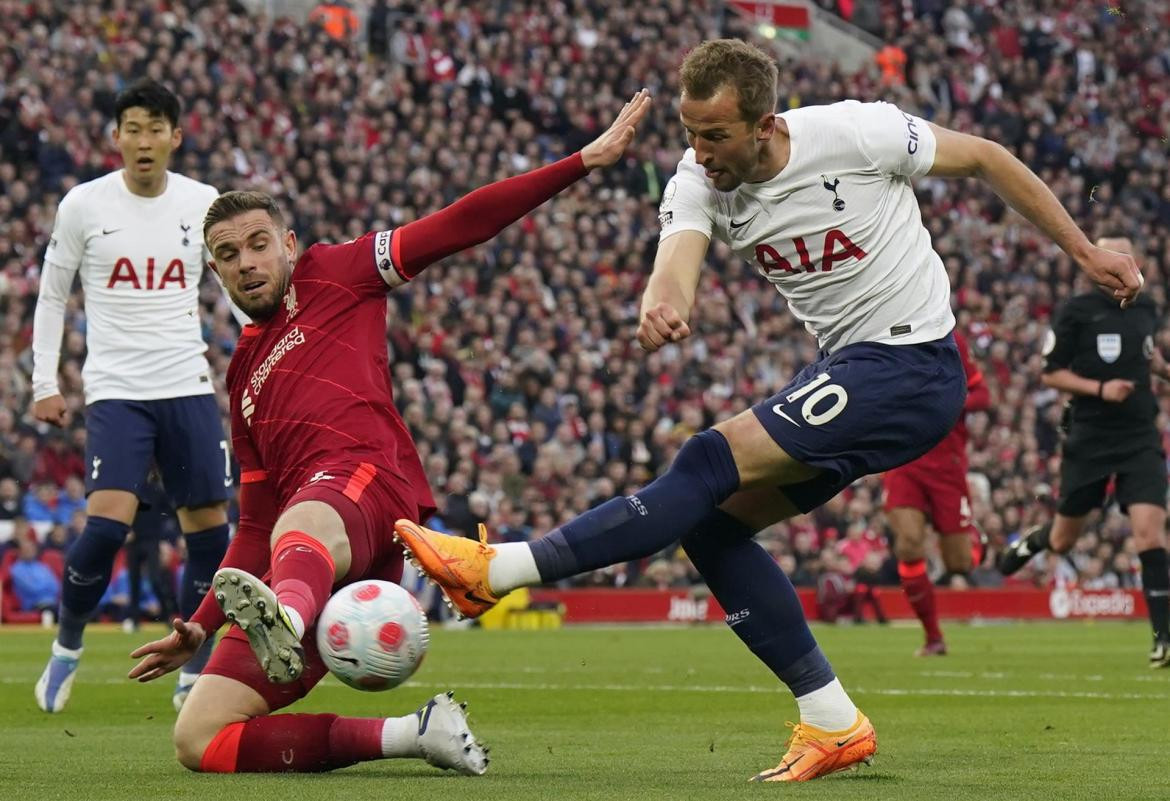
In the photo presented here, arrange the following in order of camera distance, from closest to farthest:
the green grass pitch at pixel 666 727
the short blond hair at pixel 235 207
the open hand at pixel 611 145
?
the green grass pitch at pixel 666 727
the open hand at pixel 611 145
the short blond hair at pixel 235 207

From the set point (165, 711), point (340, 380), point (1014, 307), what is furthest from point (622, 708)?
point (1014, 307)

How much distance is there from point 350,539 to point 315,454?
0.42 m

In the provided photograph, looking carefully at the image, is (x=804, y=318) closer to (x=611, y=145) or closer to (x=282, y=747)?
(x=611, y=145)

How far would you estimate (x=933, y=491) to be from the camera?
1403cm

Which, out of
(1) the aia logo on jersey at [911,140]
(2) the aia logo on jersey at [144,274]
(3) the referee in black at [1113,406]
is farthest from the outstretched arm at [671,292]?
(3) the referee in black at [1113,406]

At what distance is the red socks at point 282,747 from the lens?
19.9 feet

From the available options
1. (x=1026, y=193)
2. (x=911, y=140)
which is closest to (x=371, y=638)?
(x=911, y=140)

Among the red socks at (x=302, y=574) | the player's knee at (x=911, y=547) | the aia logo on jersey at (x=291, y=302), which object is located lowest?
the player's knee at (x=911, y=547)

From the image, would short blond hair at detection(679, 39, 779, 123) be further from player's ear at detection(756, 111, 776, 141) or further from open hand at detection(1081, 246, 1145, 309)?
open hand at detection(1081, 246, 1145, 309)

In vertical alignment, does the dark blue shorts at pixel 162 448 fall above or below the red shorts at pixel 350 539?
below

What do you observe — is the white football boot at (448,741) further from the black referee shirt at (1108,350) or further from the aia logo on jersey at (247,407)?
the black referee shirt at (1108,350)

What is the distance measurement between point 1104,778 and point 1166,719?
8.36 ft

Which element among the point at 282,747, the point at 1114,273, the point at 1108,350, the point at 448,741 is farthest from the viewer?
the point at 1108,350

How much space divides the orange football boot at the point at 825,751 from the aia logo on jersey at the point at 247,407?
2.02 metres
